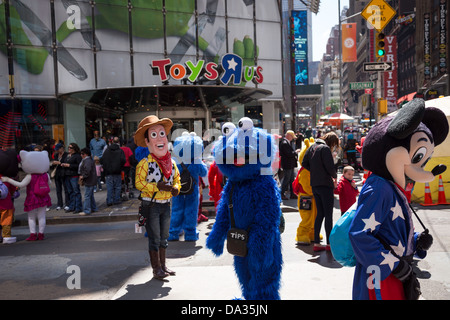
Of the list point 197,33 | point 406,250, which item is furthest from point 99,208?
point 197,33

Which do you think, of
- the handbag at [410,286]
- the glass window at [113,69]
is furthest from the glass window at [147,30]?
the handbag at [410,286]

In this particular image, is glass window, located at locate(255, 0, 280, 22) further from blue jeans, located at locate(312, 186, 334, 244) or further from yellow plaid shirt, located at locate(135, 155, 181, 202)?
yellow plaid shirt, located at locate(135, 155, 181, 202)

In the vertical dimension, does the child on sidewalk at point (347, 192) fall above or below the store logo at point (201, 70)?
below

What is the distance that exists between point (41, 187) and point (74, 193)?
272cm

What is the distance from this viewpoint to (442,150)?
33.3 ft

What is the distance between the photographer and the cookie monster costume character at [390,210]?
2.66 metres

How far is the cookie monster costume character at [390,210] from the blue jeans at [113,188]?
9.28m

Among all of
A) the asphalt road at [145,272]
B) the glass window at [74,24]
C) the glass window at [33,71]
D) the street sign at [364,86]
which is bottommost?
the asphalt road at [145,272]

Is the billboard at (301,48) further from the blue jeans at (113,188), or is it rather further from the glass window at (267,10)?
the blue jeans at (113,188)

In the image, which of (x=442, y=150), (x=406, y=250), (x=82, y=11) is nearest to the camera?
(x=406, y=250)

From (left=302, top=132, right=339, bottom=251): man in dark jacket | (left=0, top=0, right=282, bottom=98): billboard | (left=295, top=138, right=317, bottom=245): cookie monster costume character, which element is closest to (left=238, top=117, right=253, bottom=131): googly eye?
(left=302, top=132, right=339, bottom=251): man in dark jacket
